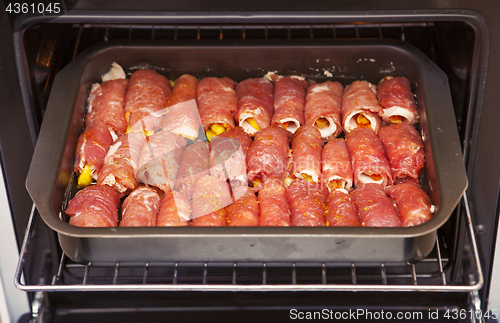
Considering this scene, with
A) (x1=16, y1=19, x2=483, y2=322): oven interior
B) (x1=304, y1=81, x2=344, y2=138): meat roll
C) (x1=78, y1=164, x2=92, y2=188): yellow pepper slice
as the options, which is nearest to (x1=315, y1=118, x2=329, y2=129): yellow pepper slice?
(x1=304, y1=81, x2=344, y2=138): meat roll

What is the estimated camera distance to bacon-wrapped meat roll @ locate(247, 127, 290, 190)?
5.17 feet

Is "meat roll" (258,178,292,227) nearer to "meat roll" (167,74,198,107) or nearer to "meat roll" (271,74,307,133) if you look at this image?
"meat roll" (271,74,307,133)

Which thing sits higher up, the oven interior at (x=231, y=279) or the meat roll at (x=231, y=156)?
the meat roll at (x=231, y=156)

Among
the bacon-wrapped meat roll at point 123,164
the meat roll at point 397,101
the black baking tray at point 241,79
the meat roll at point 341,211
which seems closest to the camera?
the black baking tray at point 241,79

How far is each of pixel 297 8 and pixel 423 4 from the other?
1.02 feet

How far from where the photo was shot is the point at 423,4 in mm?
1272

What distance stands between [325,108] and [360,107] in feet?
0.37

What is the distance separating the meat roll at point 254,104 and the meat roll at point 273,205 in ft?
0.95

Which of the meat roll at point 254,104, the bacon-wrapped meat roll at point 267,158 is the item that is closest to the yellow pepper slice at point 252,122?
the meat roll at point 254,104

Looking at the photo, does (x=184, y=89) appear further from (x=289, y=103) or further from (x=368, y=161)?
(x=368, y=161)

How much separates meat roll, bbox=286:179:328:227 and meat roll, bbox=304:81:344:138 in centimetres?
27

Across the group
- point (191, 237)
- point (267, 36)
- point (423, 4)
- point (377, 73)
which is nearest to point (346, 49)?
point (377, 73)

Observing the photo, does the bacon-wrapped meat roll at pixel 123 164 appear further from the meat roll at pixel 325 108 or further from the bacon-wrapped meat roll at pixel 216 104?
the meat roll at pixel 325 108

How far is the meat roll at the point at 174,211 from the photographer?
1402mm
